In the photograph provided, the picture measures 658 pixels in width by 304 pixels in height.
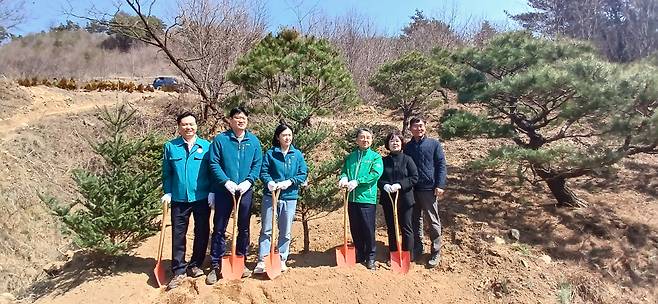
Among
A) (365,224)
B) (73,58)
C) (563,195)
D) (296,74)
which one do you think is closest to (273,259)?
(365,224)

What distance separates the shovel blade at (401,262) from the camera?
428 centimetres

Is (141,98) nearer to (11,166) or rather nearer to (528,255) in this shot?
(11,166)

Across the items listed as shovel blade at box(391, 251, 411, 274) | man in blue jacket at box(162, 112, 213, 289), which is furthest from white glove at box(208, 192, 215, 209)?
shovel blade at box(391, 251, 411, 274)

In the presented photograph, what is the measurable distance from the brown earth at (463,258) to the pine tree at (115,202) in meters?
0.39

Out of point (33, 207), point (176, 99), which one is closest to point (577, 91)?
point (33, 207)

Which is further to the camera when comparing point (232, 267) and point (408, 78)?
point (408, 78)

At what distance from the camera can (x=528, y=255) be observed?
4781 mm

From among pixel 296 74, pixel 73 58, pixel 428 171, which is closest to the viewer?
pixel 428 171

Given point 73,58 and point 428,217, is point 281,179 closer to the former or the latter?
point 428,217

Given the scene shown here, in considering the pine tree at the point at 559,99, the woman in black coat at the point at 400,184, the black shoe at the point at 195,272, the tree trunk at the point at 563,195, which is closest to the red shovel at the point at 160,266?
the black shoe at the point at 195,272

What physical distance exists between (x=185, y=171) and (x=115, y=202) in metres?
0.79

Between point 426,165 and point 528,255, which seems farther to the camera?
point 528,255

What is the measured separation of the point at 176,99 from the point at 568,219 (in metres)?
9.69

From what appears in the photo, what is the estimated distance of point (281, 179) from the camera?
402 centimetres
